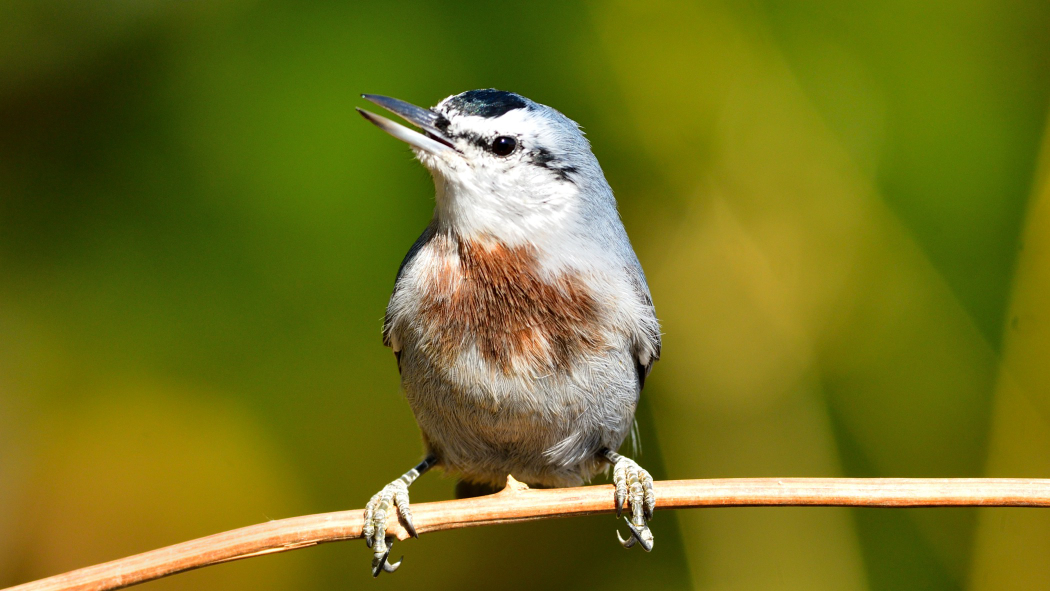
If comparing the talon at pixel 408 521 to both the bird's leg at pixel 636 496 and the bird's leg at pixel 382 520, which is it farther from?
the bird's leg at pixel 636 496

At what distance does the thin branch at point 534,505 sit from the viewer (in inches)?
63.7

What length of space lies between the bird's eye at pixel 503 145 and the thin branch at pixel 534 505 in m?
0.98

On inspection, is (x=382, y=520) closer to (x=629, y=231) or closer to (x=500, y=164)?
(x=500, y=164)

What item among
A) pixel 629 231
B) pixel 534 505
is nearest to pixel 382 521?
pixel 534 505

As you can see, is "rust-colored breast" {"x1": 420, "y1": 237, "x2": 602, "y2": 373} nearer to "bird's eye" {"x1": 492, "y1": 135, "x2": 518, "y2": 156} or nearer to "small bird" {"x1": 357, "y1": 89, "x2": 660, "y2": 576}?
"small bird" {"x1": 357, "y1": 89, "x2": 660, "y2": 576}

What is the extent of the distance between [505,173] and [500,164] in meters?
0.03

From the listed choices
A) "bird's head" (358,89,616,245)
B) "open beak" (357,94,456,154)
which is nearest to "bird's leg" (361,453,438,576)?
"bird's head" (358,89,616,245)

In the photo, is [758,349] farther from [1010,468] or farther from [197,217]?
[197,217]

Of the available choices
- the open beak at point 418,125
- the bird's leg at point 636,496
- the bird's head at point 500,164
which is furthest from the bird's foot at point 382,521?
the open beak at point 418,125

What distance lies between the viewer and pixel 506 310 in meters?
2.24

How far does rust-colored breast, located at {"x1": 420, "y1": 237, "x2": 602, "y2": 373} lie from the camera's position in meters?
2.24

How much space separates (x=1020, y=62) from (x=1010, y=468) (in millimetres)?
1486

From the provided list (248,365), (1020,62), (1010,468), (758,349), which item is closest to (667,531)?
(758,349)

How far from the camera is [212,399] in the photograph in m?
2.94
